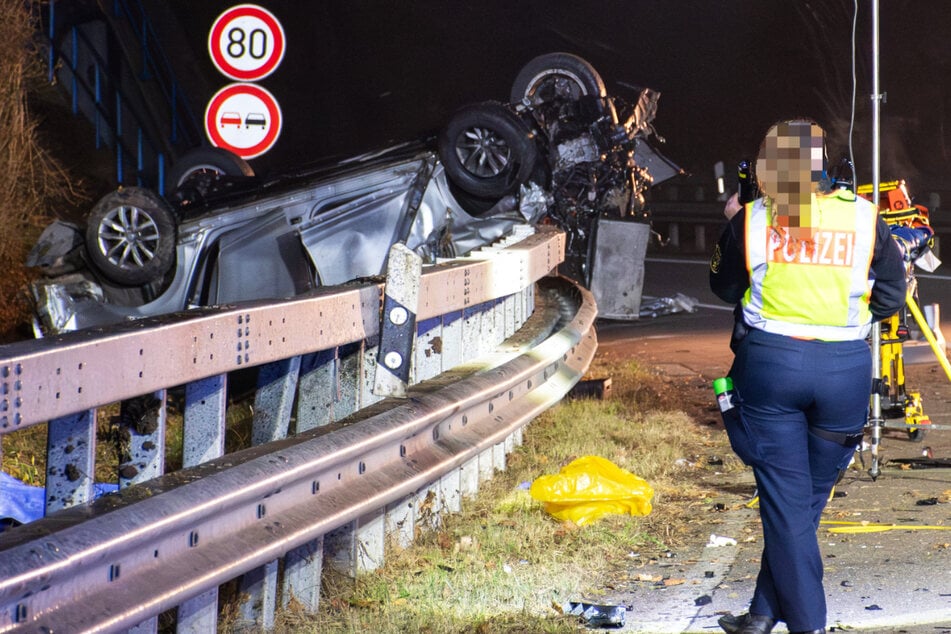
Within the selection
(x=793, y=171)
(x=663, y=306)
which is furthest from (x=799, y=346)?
(x=663, y=306)

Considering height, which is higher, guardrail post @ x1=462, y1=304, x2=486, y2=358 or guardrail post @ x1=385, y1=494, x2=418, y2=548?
guardrail post @ x1=462, y1=304, x2=486, y2=358

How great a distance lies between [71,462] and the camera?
11.5 ft

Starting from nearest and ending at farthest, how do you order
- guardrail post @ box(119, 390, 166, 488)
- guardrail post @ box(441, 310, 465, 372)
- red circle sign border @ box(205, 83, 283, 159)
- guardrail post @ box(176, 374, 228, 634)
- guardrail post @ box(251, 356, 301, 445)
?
guardrail post @ box(119, 390, 166, 488), guardrail post @ box(176, 374, 228, 634), guardrail post @ box(251, 356, 301, 445), guardrail post @ box(441, 310, 465, 372), red circle sign border @ box(205, 83, 283, 159)

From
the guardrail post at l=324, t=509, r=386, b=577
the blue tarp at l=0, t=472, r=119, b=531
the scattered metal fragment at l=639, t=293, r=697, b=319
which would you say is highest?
the blue tarp at l=0, t=472, r=119, b=531

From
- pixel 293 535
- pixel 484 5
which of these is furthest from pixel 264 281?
pixel 484 5

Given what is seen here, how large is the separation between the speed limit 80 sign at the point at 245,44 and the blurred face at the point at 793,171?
9716 mm

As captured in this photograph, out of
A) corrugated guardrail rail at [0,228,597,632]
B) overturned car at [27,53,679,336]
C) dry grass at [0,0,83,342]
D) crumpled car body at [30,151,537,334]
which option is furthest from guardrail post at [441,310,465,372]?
dry grass at [0,0,83,342]

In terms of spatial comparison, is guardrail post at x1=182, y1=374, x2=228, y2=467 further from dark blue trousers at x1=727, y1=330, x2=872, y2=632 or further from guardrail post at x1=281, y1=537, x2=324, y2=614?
dark blue trousers at x1=727, y1=330, x2=872, y2=632

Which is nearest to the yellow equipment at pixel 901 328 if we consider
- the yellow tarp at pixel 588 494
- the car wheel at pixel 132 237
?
the yellow tarp at pixel 588 494

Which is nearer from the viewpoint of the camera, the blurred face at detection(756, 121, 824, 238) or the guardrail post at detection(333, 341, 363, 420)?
the blurred face at detection(756, 121, 824, 238)

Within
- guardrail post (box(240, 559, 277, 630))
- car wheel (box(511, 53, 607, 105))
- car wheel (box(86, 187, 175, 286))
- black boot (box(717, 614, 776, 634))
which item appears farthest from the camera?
car wheel (box(511, 53, 607, 105))

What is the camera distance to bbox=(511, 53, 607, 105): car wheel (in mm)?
11891

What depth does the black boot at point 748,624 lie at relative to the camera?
4.77 metres

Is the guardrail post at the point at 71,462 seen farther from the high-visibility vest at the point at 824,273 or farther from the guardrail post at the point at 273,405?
the high-visibility vest at the point at 824,273
